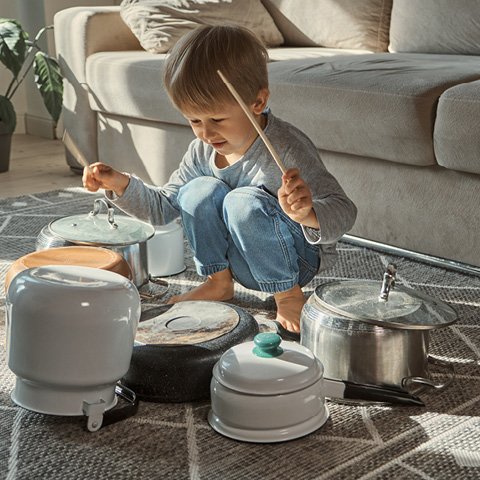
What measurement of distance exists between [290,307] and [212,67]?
0.52 meters

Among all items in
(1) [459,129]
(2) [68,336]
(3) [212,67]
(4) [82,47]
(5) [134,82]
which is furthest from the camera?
(4) [82,47]

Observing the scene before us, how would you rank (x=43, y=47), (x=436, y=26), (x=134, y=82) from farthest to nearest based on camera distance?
Answer: (x=43, y=47)
(x=134, y=82)
(x=436, y=26)

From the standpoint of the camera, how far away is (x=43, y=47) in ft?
13.5

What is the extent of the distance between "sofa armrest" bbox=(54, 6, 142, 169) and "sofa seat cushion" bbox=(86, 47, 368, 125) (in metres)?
0.05

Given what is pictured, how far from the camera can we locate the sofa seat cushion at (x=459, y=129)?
6.79 feet

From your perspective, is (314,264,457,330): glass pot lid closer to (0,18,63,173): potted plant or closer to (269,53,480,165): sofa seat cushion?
(269,53,480,165): sofa seat cushion

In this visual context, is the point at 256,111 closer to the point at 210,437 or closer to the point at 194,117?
the point at 194,117

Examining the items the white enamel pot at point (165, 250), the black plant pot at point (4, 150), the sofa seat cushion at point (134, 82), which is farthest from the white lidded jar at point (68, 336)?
the black plant pot at point (4, 150)

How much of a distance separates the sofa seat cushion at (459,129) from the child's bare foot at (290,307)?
54 cm

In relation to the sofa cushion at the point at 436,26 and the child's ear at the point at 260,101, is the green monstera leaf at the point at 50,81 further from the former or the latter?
the child's ear at the point at 260,101

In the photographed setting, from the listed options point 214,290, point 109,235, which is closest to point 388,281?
point 214,290

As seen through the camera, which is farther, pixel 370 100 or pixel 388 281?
pixel 370 100

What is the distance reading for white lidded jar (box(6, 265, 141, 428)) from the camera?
129 cm

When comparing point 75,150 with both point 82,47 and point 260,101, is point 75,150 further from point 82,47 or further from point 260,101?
point 260,101
